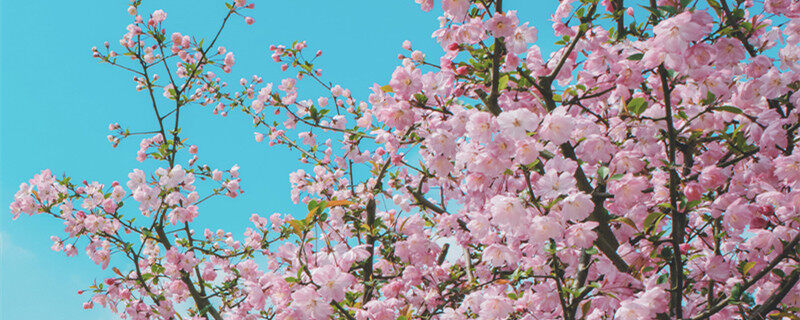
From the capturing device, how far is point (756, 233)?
8.54ft

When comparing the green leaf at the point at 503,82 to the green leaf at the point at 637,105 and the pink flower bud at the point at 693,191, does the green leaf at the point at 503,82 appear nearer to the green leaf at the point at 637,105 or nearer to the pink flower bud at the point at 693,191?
the green leaf at the point at 637,105

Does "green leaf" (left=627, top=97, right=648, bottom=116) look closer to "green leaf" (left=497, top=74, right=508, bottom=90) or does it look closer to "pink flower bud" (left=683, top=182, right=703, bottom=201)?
"pink flower bud" (left=683, top=182, right=703, bottom=201)

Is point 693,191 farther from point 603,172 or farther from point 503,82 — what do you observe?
point 503,82

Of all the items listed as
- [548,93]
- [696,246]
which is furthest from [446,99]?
[696,246]

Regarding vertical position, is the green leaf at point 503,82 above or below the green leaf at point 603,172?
above

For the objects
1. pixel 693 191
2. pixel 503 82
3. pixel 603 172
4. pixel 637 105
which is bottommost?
pixel 693 191

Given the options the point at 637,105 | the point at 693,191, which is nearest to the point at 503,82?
the point at 637,105

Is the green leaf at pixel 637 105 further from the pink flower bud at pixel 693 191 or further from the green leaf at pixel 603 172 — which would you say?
the pink flower bud at pixel 693 191

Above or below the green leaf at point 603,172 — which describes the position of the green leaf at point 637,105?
above

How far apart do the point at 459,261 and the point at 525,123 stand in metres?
2.30

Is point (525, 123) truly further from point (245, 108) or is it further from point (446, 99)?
point (245, 108)

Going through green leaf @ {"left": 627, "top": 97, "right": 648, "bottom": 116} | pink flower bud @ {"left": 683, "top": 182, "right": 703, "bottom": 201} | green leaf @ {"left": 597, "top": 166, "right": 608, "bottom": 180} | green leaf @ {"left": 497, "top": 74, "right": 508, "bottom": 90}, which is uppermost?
green leaf @ {"left": 497, "top": 74, "right": 508, "bottom": 90}

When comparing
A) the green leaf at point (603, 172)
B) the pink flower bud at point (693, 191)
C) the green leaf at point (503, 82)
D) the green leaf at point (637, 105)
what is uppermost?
the green leaf at point (503, 82)

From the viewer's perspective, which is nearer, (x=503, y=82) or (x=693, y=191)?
(x=693, y=191)
